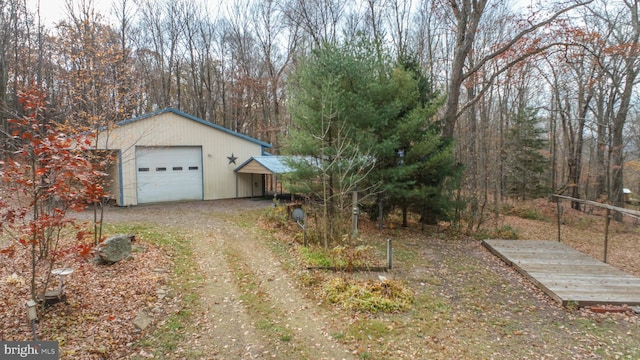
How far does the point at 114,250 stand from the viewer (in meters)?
6.59

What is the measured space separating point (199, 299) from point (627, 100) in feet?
60.5

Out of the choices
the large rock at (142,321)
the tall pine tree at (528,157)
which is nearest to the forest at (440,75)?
the tall pine tree at (528,157)

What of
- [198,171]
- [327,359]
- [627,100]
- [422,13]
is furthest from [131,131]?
[627,100]

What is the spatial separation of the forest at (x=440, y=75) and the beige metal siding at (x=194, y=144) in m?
1.16

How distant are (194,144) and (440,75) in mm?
13493

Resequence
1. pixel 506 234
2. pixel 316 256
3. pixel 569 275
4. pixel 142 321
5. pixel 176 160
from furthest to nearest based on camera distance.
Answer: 1. pixel 176 160
2. pixel 506 234
3. pixel 316 256
4. pixel 569 275
5. pixel 142 321

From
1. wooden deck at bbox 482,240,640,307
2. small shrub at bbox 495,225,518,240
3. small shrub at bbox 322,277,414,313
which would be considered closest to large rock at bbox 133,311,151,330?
small shrub at bbox 322,277,414,313

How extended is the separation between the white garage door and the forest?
7.18ft

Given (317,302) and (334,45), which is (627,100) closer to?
(334,45)

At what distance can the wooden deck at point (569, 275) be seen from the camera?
18.3ft

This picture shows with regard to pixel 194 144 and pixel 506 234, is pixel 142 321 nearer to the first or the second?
pixel 506 234

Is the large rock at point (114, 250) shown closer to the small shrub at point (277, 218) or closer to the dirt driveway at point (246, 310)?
the dirt driveway at point (246, 310)

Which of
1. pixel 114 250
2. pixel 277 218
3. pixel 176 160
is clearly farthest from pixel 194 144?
pixel 114 250

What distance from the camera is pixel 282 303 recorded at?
537cm
